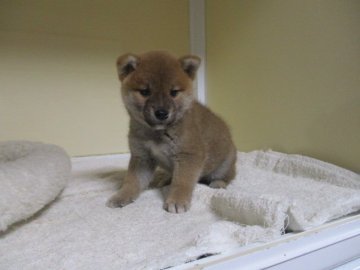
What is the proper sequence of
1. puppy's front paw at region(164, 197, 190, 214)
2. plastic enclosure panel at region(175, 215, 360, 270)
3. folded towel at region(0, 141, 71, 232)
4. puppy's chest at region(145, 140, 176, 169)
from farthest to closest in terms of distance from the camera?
1. puppy's chest at region(145, 140, 176, 169)
2. puppy's front paw at region(164, 197, 190, 214)
3. folded towel at region(0, 141, 71, 232)
4. plastic enclosure panel at region(175, 215, 360, 270)

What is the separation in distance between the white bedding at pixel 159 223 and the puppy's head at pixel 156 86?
0.93 feet

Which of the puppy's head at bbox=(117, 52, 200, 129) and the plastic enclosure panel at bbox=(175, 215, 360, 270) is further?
the puppy's head at bbox=(117, 52, 200, 129)

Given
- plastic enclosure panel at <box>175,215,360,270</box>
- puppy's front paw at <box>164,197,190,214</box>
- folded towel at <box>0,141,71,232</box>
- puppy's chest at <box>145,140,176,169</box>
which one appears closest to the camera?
plastic enclosure panel at <box>175,215,360,270</box>

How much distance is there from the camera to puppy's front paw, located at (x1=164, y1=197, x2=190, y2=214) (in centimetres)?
101

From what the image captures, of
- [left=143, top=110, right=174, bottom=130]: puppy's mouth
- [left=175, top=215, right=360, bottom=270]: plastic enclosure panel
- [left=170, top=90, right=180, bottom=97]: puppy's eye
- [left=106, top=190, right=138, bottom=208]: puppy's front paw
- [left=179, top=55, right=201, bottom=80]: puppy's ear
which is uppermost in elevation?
[left=179, top=55, right=201, bottom=80]: puppy's ear

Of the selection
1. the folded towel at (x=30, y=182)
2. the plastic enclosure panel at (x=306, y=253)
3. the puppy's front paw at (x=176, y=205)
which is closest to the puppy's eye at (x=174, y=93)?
the puppy's front paw at (x=176, y=205)

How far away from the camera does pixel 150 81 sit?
1053 mm

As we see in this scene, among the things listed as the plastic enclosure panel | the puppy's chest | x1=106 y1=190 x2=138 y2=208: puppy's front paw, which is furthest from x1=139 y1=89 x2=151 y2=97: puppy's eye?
the plastic enclosure panel

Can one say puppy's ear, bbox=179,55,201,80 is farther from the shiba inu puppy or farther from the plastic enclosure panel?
the plastic enclosure panel

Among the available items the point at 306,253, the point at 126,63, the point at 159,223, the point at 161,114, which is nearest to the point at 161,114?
the point at 161,114

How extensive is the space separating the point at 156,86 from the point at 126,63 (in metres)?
0.14

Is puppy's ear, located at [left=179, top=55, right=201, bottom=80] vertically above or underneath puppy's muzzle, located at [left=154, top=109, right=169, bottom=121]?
above

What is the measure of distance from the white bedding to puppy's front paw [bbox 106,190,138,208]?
2 centimetres

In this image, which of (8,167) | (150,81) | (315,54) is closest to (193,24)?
(315,54)
